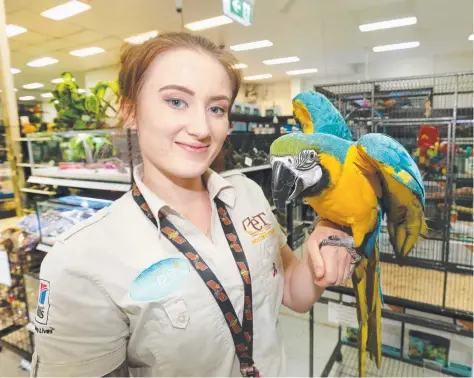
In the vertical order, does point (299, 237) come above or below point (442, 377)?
above

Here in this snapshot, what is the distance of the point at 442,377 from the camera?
5.54 ft

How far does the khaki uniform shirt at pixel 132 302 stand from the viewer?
611 millimetres

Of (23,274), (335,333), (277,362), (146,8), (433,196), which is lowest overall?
A: (335,333)

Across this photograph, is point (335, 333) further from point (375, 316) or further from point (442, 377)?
point (375, 316)

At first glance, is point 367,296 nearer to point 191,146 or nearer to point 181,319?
point 181,319

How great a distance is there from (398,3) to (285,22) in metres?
1.52

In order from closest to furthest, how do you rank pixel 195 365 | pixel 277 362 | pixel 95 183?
pixel 195 365 < pixel 277 362 < pixel 95 183

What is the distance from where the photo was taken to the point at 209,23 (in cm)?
455

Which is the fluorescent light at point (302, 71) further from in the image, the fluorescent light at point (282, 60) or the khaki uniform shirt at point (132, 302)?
the khaki uniform shirt at point (132, 302)

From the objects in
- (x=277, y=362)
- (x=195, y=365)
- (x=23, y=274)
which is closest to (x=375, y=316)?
(x=277, y=362)

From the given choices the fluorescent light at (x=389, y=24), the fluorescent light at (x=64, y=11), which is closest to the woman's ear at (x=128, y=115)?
the fluorescent light at (x=64, y=11)

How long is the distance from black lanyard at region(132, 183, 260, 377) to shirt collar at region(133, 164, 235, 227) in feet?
0.05

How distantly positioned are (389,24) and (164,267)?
5.70 m

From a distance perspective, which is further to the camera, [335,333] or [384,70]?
[384,70]
